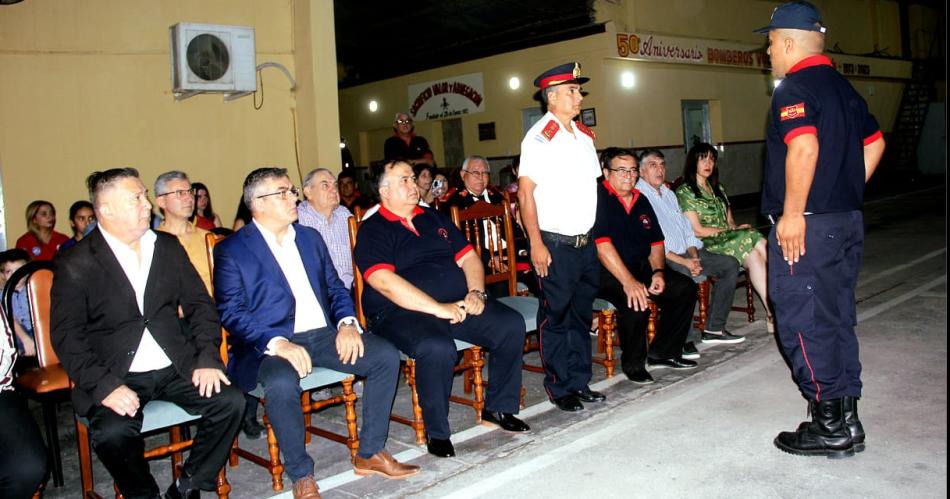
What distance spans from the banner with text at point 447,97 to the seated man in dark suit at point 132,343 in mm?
12847

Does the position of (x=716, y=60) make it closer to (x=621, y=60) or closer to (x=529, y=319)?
(x=621, y=60)

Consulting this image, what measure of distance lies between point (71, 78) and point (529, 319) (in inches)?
206

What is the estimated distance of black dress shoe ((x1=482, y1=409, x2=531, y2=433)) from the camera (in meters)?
3.82

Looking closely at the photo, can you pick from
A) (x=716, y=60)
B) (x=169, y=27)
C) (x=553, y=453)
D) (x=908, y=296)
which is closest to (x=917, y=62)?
(x=716, y=60)

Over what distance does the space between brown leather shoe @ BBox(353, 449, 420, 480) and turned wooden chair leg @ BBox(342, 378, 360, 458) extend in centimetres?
9

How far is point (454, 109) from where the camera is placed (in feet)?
52.7

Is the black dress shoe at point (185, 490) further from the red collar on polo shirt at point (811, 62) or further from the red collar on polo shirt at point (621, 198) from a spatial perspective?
the red collar on polo shirt at point (811, 62)

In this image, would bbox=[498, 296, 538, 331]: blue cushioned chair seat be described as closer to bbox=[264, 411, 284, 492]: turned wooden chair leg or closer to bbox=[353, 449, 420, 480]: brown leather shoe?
bbox=[353, 449, 420, 480]: brown leather shoe

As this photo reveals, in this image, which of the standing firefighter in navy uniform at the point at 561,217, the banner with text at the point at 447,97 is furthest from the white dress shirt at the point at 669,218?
the banner with text at the point at 447,97

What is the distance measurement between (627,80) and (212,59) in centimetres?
858

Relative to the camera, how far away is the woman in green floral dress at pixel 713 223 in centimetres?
542

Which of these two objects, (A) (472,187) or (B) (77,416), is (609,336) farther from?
(B) (77,416)

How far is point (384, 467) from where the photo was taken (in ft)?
10.9

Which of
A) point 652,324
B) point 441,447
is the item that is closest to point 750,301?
point 652,324
